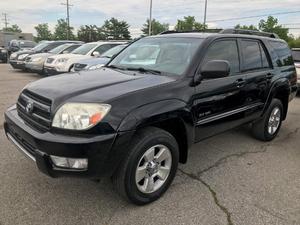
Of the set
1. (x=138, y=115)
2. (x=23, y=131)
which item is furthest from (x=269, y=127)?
(x=23, y=131)

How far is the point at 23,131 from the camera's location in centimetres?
288

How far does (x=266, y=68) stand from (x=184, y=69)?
6.46 ft

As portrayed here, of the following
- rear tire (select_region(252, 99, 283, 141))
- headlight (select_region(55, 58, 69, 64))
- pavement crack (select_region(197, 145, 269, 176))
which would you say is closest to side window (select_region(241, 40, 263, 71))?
rear tire (select_region(252, 99, 283, 141))

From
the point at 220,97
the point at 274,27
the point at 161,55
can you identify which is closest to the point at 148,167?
the point at 220,97

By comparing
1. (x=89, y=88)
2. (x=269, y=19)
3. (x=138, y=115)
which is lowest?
(x=138, y=115)

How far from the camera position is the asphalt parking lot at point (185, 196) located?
9.27 ft

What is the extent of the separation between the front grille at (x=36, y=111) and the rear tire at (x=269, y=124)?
3.54m

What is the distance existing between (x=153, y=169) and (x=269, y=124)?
285 centimetres

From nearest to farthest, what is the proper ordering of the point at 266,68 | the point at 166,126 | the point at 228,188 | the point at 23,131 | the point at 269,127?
the point at 23,131 → the point at 166,126 → the point at 228,188 → the point at 266,68 → the point at 269,127

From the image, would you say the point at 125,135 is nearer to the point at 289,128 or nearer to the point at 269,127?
the point at 269,127

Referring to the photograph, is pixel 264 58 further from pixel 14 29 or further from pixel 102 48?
pixel 14 29

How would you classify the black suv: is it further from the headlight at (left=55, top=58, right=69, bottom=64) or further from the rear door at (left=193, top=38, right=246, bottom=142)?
the headlight at (left=55, top=58, right=69, bottom=64)

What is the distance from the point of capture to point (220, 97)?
146 inches

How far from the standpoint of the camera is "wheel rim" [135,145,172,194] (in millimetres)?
2971
